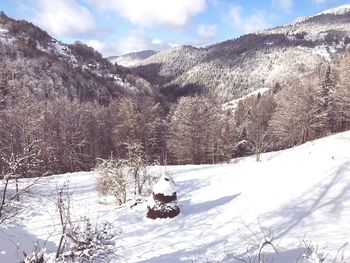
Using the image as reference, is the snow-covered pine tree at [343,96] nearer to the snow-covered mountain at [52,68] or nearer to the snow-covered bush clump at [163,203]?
the snow-covered bush clump at [163,203]

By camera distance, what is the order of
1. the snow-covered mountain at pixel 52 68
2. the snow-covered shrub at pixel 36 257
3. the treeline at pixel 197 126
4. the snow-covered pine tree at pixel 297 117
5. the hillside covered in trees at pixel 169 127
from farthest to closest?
the snow-covered mountain at pixel 52 68, the snow-covered pine tree at pixel 297 117, the treeline at pixel 197 126, the hillside covered in trees at pixel 169 127, the snow-covered shrub at pixel 36 257

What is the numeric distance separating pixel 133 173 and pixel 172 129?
2658 centimetres

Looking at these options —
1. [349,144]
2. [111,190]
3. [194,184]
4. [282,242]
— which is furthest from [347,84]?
[282,242]

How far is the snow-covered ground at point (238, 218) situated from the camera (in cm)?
947

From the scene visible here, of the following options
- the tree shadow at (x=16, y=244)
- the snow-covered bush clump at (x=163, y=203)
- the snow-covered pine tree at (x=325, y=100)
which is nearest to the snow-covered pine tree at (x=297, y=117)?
the snow-covered pine tree at (x=325, y=100)

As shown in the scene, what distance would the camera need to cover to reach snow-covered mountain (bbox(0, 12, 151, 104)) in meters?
95.7

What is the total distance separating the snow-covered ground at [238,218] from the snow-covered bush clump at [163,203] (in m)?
0.31

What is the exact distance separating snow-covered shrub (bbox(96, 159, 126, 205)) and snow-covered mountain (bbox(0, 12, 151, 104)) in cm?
6673

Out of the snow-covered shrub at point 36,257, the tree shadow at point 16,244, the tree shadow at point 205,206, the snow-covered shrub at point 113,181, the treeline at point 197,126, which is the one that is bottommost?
the tree shadow at point 16,244

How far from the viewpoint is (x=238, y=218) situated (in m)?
11.9

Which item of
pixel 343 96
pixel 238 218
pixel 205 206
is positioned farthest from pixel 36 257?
pixel 343 96

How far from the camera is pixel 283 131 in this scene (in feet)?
148

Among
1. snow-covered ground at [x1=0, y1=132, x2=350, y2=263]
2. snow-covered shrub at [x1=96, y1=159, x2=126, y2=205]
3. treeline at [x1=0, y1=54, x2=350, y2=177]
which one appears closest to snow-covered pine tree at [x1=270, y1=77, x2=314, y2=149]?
treeline at [x1=0, y1=54, x2=350, y2=177]

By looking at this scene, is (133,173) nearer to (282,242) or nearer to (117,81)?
(282,242)
